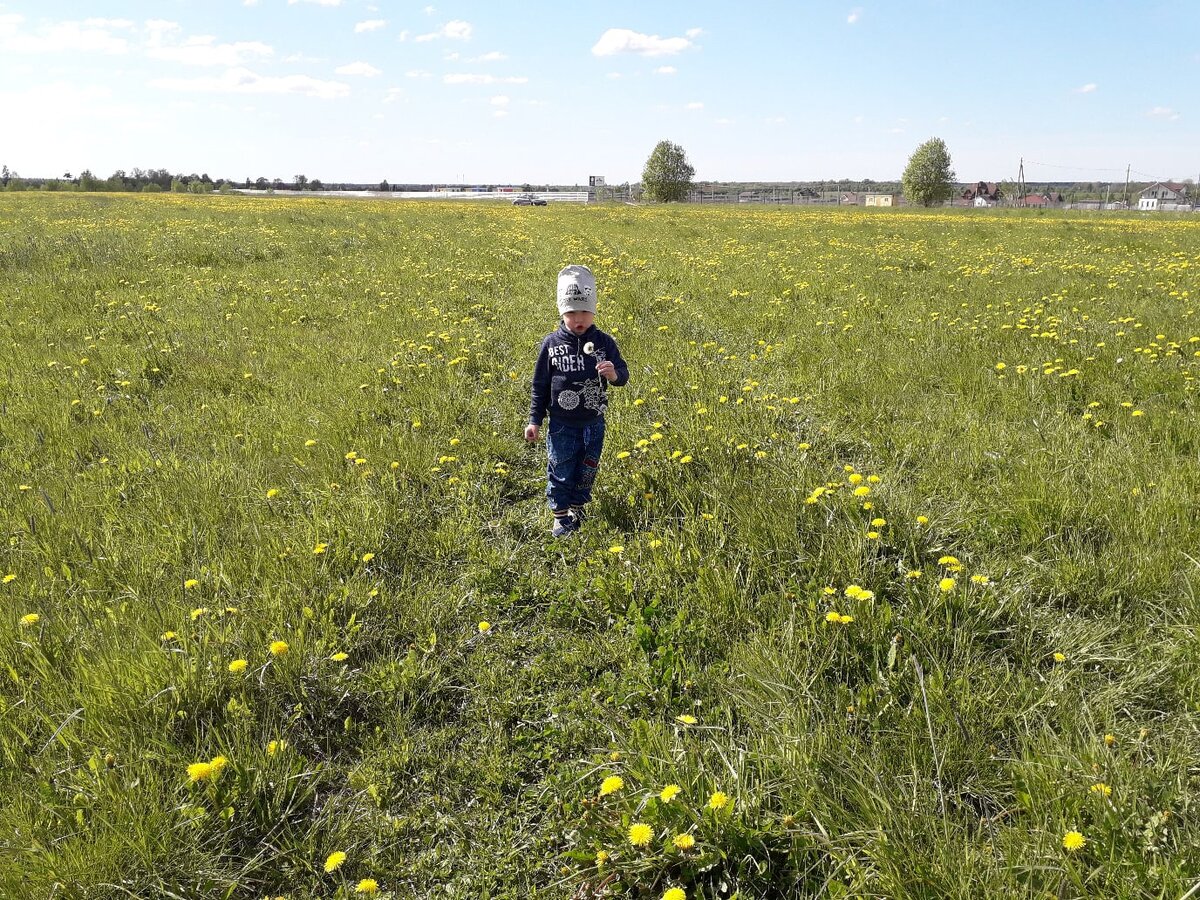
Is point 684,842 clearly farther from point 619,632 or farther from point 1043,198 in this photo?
point 1043,198

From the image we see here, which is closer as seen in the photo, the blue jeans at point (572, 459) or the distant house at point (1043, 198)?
the blue jeans at point (572, 459)

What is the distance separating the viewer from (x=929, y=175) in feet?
266

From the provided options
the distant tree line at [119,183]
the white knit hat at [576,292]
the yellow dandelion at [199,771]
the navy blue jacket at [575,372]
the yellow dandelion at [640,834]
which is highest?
the distant tree line at [119,183]

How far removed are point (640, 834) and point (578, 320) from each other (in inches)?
114

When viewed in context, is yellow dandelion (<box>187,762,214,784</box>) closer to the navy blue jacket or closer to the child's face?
the navy blue jacket

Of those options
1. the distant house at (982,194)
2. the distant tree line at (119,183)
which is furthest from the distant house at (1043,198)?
the distant tree line at (119,183)

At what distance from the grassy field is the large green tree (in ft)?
304

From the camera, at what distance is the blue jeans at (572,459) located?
4.26 metres

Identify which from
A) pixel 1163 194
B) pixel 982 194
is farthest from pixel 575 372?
pixel 1163 194

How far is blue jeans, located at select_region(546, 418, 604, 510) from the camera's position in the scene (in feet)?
14.0

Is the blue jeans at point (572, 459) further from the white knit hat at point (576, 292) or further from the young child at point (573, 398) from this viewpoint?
the white knit hat at point (576, 292)

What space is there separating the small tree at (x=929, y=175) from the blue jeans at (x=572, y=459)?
303 feet

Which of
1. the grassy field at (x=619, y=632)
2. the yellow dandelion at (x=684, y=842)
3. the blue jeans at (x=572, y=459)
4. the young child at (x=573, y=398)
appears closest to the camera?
the yellow dandelion at (x=684, y=842)

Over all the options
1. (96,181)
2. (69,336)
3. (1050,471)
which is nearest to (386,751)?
(1050,471)
